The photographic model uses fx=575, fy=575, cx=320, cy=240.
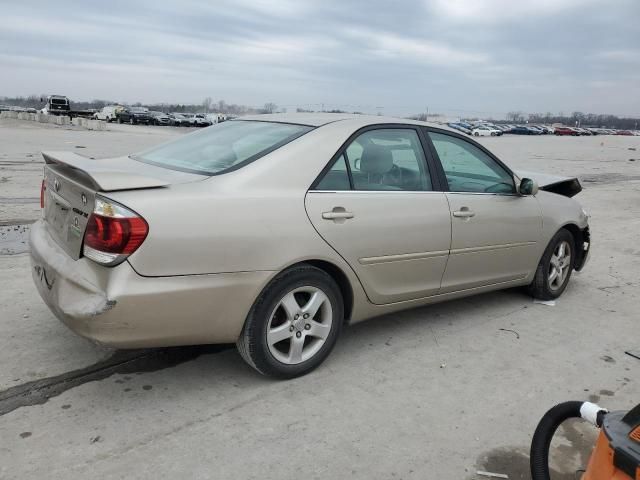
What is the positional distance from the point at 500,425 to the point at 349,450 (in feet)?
2.87

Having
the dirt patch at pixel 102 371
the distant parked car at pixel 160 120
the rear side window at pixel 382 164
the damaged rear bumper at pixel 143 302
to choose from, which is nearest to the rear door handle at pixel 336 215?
the rear side window at pixel 382 164

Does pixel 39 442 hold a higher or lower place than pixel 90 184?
lower

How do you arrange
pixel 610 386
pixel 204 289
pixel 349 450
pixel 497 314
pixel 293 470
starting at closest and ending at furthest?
pixel 293 470 → pixel 349 450 → pixel 204 289 → pixel 610 386 → pixel 497 314

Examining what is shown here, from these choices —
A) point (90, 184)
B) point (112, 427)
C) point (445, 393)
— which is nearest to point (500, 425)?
point (445, 393)

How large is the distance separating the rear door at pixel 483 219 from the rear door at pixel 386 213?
15 centimetres

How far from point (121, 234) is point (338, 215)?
1266mm

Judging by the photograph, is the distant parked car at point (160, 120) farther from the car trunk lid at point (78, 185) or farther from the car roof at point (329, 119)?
the car trunk lid at point (78, 185)

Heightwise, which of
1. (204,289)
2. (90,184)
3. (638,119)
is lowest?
(204,289)

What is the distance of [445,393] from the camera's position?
11.1 feet

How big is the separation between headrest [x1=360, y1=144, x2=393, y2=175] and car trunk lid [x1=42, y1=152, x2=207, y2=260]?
1.13 metres

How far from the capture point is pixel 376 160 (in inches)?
153

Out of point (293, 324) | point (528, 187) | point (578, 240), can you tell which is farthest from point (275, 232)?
point (578, 240)

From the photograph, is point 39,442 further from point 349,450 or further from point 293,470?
point 349,450

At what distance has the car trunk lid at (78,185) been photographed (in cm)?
288
